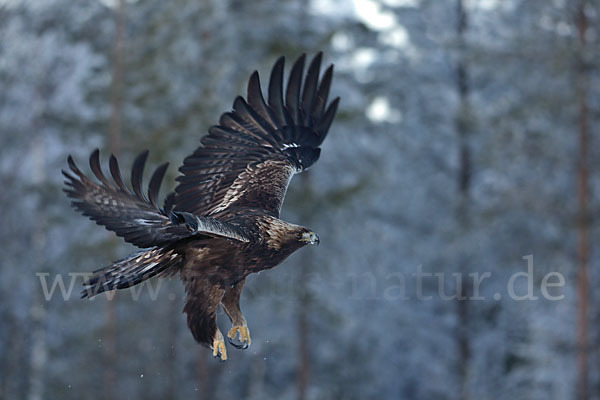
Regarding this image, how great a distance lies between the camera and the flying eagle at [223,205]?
3.84 meters

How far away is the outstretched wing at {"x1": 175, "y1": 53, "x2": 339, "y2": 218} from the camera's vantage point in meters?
4.97

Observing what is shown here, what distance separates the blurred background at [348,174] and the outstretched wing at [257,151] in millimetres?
6894

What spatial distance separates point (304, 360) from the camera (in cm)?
1270

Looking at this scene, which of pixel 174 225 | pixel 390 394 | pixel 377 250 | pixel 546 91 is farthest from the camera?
pixel 390 394

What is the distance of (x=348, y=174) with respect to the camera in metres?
14.0

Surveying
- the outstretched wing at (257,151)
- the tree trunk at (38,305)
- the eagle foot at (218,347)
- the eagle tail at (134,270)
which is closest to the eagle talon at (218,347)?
the eagle foot at (218,347)

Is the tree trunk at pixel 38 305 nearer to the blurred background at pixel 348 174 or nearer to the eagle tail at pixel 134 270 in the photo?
the blurred background at pixel 348 174

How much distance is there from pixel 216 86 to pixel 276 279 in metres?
3.35

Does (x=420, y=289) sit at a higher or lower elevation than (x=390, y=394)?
higher

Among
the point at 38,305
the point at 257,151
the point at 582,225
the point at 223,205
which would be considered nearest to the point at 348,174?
the point at 582,225

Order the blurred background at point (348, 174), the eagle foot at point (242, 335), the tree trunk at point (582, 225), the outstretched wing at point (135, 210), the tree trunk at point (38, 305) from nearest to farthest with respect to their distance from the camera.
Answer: the outstretched wing at point (135, 210)
the eagle foot at point (242, 335)
the tree trunk at point (582, 225)
the blurred background at point (348, 174)
the tree trunk at point (38, 305)

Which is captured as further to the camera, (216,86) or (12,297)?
(12,297)

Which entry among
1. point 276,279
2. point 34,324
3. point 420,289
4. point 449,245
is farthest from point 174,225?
point 420,289

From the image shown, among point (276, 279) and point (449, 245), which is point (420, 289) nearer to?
point (449, 245)
